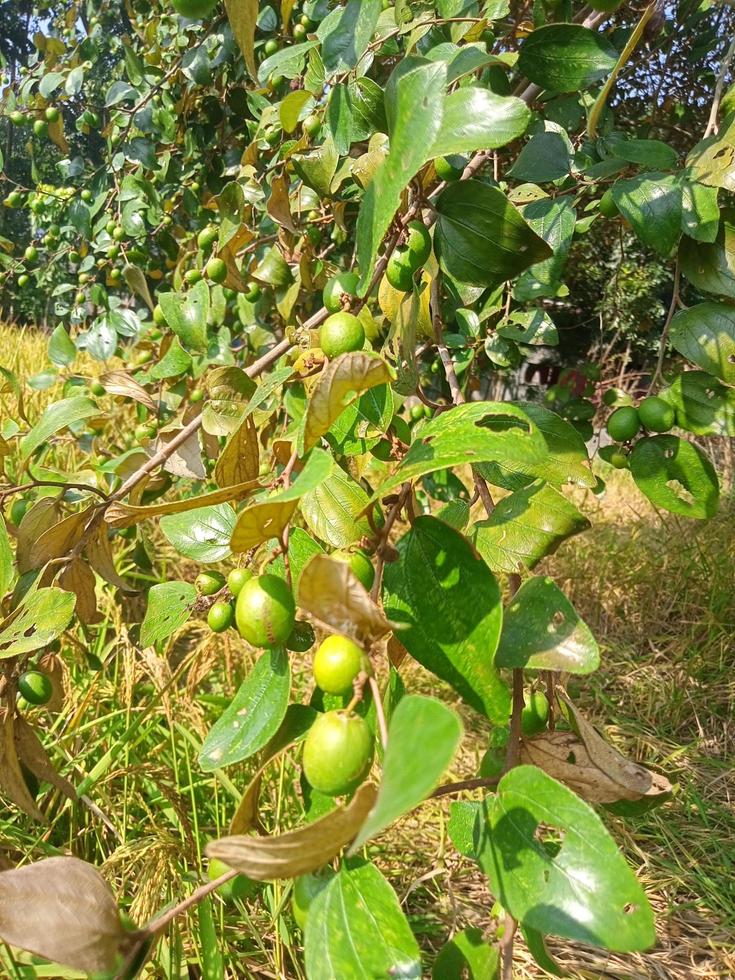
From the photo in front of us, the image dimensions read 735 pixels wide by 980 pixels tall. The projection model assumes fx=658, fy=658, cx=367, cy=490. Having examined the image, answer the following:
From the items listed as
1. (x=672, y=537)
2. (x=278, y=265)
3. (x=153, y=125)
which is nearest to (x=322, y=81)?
(x=278, y=265)

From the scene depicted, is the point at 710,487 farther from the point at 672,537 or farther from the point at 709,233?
the point at 672,537

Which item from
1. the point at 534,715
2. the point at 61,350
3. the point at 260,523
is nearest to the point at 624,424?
the point at 534,715

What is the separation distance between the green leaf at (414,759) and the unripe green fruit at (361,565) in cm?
18

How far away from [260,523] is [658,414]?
1.26 feet

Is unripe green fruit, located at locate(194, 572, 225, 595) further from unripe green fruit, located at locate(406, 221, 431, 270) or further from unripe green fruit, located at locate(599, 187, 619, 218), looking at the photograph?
unripe green fruit, located at locate(599, 187, 619, 218)

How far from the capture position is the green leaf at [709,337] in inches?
21.0

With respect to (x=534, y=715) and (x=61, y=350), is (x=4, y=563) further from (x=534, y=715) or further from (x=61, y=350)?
(x=61, y=350)

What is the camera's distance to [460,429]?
36 cm

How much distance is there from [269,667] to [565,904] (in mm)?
198

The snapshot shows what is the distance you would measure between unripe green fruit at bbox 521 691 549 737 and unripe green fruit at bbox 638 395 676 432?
25cm

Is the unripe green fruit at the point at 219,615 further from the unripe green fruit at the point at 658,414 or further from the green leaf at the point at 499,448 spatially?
the unripe green fruit at the point at 658,414

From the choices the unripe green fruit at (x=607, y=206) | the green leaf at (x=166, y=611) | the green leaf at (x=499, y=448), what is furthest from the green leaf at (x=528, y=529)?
the unripe green fruit at (x=607, y=206)

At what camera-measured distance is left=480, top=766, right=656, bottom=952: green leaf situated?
289mm

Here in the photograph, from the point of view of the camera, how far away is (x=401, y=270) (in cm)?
52
